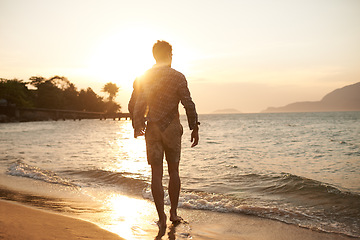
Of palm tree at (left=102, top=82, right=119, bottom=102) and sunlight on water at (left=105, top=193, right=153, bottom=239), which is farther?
palm tree at (left=102, top=82, right=119, bottom=102)

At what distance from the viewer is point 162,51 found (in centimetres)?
373

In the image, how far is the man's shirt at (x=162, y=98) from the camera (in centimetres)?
360

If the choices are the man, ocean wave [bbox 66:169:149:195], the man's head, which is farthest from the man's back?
ocean wave [bbox 66:169:149:195]

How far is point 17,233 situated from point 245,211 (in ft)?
10.1

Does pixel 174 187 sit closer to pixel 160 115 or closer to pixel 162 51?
pixel 160 115

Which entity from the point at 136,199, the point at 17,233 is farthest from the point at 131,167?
the point at 17,233

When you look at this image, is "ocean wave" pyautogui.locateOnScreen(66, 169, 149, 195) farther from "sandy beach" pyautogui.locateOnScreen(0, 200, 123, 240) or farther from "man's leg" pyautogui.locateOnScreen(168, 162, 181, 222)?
"sandy beach" pyautogui.locateOnScreen(0, 200, 123, 240)

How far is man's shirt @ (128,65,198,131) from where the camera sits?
3600 millimetres

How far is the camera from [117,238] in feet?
9.82

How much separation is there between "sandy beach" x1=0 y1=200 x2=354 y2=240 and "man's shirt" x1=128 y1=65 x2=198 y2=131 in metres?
1.20

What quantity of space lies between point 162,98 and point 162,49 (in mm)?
603

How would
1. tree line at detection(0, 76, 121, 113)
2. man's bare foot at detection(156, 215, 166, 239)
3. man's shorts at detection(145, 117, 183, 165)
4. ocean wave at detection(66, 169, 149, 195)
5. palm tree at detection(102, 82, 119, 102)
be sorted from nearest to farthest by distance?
man's bare foot at detection(156, 215, 166, 239) < man's shorts at detection(145, 117, 183, 165) < ocean wave at detection(66, 169, 149, 195) < tree line at detection(0, 76, 121, 113) < palm tree at detection(102, 82, 119, 102)

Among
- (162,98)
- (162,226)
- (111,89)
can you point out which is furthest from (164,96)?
(111,89)

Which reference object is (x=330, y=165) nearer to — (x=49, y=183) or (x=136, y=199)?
(x=136, y=199)
